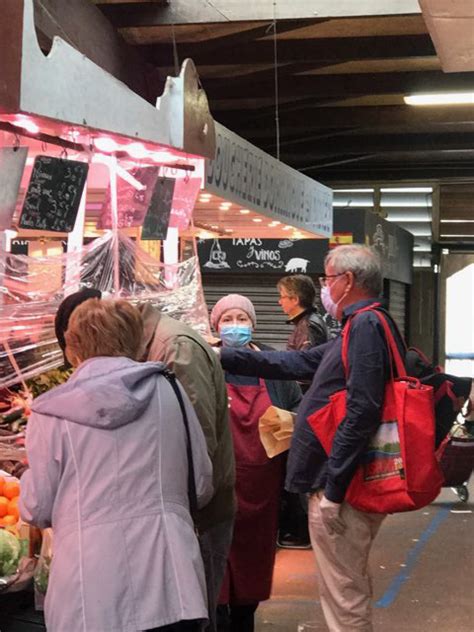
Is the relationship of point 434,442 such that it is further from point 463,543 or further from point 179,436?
point 463,543

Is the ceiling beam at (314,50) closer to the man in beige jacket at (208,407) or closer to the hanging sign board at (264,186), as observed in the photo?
the hanging sign board at (264,186)

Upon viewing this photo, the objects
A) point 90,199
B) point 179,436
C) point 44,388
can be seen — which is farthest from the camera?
point 90,199

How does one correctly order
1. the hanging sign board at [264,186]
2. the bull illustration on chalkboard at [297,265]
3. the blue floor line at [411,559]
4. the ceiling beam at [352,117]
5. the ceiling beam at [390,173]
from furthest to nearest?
the ceiling beam at [390,173]
the bull illustration on chalkboard at [297,265]
the ceiling beam at [352,117]
the blue floor line at [411,559]
the hanging sign board at [264,186]

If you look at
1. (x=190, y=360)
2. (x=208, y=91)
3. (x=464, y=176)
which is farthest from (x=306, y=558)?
(x=464, y=176)

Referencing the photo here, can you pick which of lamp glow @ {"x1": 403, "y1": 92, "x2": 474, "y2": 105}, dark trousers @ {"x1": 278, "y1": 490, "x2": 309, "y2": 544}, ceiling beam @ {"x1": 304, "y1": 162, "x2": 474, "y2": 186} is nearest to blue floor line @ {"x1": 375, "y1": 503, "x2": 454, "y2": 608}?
dark trousers @ {"x1": 278, "y1": 490, "x2": 309, "y2": 544}

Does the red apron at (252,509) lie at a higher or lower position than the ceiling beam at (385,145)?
lower

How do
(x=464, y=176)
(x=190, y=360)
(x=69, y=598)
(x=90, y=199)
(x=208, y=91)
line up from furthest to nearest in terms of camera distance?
(x=464, y=176) < (x=208, y=91) < (x=90, y=199) < (x=190, y=360) < (x=69, y=598)

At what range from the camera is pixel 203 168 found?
547cm

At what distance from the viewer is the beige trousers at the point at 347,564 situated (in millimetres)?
4012

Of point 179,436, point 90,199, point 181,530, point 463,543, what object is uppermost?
point 90,199

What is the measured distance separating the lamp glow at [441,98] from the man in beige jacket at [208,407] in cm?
657

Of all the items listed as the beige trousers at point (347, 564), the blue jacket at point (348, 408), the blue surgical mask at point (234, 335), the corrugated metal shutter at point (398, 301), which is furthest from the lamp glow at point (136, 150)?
the corrugated metal shutter at point (398, 301)

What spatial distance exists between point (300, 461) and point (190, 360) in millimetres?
814

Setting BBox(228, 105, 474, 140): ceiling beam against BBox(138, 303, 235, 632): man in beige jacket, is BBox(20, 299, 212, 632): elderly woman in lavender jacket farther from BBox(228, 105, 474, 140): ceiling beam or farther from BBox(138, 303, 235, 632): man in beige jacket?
BBox(228, 105, 474, 140): ceiling beam
